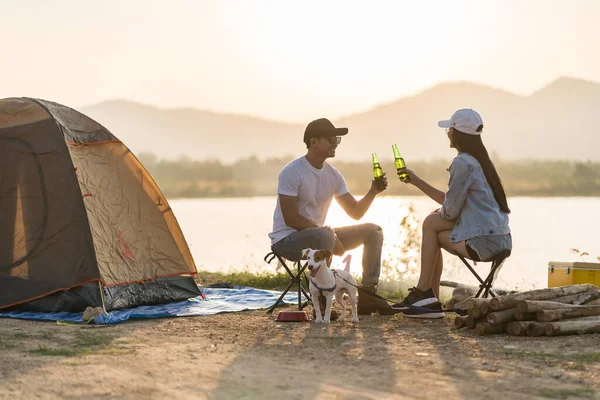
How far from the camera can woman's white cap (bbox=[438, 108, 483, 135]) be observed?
691cm

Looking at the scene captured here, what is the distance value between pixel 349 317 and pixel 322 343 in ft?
4.75

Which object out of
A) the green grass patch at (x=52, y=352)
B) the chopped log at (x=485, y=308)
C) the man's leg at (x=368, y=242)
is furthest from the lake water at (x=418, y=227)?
the green grass patch at (x=52, y=352)

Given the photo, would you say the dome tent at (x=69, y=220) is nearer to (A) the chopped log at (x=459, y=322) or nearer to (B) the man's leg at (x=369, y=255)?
(B) the man's leg at (x=369, y=255)

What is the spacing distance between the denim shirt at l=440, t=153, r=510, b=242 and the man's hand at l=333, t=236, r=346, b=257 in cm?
105

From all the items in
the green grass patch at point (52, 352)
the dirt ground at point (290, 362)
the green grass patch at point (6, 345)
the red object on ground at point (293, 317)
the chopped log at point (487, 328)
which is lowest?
the green grass patch at point (6, 345)

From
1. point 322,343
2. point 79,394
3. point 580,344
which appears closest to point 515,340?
point 580,344

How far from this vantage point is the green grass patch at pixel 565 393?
15.1 feet

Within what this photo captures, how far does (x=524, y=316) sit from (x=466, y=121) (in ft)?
5.13

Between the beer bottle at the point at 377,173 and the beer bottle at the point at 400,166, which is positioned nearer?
the beer bottle at the point at 400,166

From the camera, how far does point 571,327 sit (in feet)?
21.1

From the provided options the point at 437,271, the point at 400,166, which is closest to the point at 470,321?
the point at 437,271

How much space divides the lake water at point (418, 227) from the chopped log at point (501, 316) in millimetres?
1762

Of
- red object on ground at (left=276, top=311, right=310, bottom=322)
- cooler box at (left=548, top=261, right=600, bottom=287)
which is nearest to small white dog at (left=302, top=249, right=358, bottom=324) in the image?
red object on ground at (left=276, top=311, right=310, bottom=322)

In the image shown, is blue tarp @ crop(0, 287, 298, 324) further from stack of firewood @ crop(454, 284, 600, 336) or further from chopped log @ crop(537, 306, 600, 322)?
chopped log @ crop(537, 306, 600, 322)
